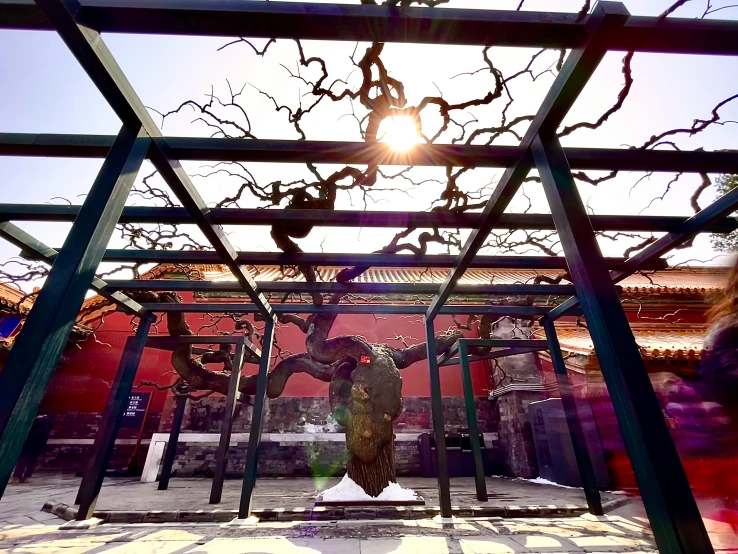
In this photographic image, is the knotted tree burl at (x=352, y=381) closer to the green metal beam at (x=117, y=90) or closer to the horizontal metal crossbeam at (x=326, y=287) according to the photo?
the horizontal metal crossbeam at (x=326, y=287)

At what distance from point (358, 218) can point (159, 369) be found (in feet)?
32.6

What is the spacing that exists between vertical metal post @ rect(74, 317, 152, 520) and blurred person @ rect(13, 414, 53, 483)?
6.10 m

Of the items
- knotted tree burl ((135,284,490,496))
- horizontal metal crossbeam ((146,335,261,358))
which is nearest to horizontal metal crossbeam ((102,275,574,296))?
knotted tree burl ((135,284,490,496))

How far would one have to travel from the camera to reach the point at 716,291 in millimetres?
1478

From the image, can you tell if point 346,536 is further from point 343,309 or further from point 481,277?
point 481,277

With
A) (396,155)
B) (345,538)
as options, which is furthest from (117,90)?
(345,538)

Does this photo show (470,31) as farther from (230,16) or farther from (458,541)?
(458,541)

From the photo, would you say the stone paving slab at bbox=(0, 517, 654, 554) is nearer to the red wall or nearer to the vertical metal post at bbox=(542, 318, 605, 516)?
the vertical metal post at bbox=(542, 318, 605, 516)

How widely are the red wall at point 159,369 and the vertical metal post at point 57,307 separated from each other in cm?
741

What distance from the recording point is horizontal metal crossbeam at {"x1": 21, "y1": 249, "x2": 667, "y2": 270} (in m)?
3.35

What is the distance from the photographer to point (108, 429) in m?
3.85

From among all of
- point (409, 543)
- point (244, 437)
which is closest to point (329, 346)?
point (409, 543)

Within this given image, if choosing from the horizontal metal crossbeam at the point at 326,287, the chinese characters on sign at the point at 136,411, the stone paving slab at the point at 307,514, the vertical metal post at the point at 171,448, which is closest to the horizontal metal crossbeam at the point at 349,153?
the horizontal metal crossbeam at the point at 326,287

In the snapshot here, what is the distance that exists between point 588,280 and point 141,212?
3.20 meters
